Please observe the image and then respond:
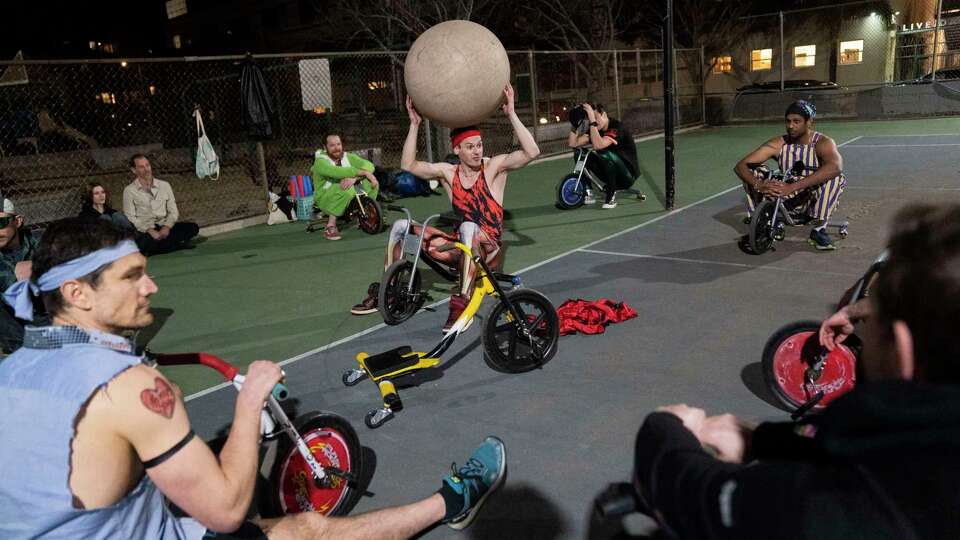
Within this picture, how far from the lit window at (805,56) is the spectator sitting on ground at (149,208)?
2937cm

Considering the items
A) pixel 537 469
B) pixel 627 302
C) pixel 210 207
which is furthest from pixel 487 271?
pixel 210 207

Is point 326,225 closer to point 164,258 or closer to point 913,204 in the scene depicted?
point 164,258

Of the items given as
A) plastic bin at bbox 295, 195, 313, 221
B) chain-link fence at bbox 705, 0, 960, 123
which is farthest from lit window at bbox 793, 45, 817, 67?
plastic bin at bbox 295, 195, 313, 221

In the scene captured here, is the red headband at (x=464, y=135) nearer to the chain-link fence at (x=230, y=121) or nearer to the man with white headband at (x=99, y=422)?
the man with white headband at (x=99, y=422)

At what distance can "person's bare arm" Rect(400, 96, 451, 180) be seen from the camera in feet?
19.6

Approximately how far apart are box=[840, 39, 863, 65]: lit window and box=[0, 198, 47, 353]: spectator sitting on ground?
3194 cm

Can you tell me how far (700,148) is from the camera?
1736 centimetres

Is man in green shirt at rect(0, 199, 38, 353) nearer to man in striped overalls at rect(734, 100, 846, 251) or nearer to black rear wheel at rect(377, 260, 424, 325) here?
black rear wheel at rect(377, 260, 424, 325)

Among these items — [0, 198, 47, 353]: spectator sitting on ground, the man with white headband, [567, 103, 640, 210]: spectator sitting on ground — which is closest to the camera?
the man with white headband

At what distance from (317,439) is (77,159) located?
2154 cm

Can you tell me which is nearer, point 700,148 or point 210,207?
point 210,207

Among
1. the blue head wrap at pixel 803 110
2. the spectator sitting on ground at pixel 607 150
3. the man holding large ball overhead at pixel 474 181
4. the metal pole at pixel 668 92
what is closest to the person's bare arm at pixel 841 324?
the man holding large ball overhead at pixel 474 181

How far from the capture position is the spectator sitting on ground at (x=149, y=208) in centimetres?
910

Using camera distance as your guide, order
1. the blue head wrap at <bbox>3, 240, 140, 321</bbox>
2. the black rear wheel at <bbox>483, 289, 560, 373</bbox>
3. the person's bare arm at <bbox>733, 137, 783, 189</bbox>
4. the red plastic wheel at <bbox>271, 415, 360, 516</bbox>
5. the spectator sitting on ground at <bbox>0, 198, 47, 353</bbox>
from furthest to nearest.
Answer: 1. the person's bare arm at <bbox>733, 137, 783, 189</bbox>
2. the spectator sitting on ground at <bbox>0, 198, 47, 353</bbox>
3. the black rear wheel at <bbox>483, 289, 560, 373</bbox>
4. the red plastic wheel at <bbox>271, 415, 360, 516</bbox>
5. the blue head wrap at <bbox>3, 240, 140, 321</bbox>
